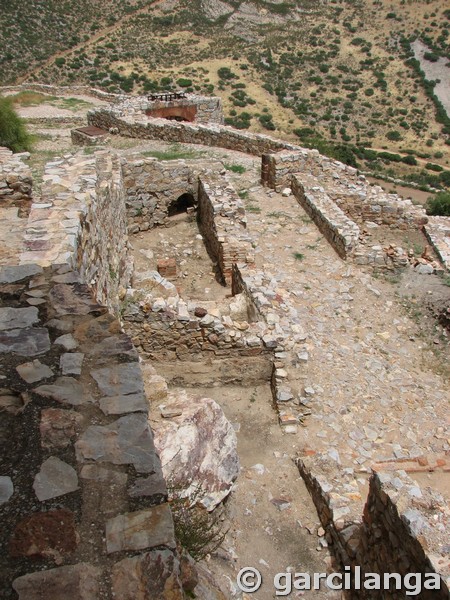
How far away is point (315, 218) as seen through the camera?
36.4 ft

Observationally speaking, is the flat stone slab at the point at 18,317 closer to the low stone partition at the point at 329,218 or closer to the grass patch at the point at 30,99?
the low stone partition at the point at 329,218

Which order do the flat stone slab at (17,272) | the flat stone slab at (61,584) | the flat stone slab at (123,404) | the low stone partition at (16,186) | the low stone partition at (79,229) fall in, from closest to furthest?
the flat stone slab at (61,584), the flat stone slab at (123,404), the flat stone slab at (17,272), the low stone partition at (79,229), the low stone partition at (16,186)

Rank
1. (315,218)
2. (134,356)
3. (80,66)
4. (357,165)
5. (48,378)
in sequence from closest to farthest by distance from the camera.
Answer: (48,378) → (134,356) → (315,218) → (357,165) → (80,66)

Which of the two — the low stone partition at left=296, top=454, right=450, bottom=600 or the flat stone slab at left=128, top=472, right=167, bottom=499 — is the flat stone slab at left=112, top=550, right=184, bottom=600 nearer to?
the flat stone slab at left=128, top=472, right=167, bottom=499

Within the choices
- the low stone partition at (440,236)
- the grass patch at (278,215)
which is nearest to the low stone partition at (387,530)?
the low stone partition at (440,236)

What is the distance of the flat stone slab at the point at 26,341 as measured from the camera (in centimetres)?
282

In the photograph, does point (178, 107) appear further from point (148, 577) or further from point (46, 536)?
point (148, 577)

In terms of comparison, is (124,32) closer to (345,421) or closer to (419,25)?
(419,25)

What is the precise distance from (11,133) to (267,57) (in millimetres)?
38474

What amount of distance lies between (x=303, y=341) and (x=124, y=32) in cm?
4719

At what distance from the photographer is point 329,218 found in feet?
34.4

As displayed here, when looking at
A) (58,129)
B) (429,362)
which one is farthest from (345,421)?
(58,129)

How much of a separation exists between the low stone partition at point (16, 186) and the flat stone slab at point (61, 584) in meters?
5.44

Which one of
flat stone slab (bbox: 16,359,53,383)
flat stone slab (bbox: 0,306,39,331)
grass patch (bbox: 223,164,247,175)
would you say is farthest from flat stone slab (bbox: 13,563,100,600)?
grass patch (bbox: 223,164,247,175)
